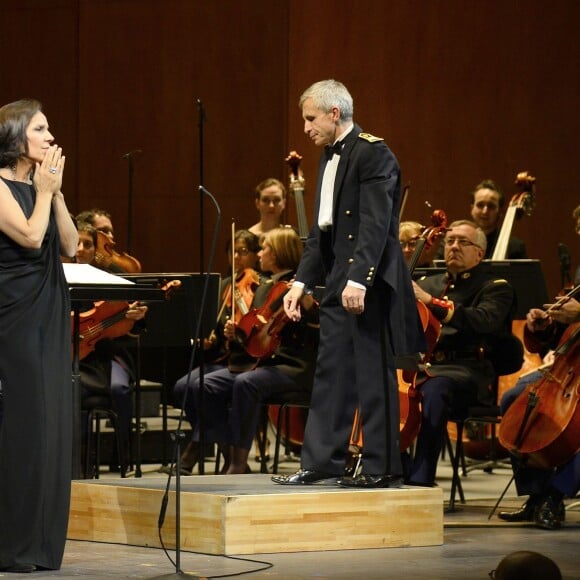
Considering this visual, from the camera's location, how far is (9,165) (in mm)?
3689

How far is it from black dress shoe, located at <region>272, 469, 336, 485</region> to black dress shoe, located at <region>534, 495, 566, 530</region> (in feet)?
2.69

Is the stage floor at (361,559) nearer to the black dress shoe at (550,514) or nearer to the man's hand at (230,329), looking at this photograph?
the black dress shoe at (550,514)

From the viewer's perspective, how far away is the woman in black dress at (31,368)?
358 centimetres

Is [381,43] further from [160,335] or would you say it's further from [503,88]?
[160,335]

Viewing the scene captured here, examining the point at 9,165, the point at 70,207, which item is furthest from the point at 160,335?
the point at 70,207

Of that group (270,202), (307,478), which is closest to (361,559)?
(307,478)

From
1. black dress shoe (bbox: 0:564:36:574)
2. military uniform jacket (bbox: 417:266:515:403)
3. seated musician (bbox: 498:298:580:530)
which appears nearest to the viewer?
black dress shoe (bbox: 0:564:36:574)

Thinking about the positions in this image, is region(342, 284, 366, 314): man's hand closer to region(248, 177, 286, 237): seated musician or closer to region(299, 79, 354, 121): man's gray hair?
region(299, 79, 354, 121): man's gray hair

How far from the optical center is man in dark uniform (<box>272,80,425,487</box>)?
4.19 meters

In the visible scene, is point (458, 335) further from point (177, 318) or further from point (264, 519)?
point (264, 519)

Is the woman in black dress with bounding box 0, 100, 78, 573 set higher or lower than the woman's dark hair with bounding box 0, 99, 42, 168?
lower

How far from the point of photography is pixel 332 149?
4.38m

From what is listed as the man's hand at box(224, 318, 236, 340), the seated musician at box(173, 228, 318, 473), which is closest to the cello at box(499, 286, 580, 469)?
the seated musician at box(173, 228, 318, 473)

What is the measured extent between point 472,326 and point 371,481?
1241mm
